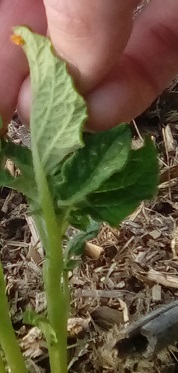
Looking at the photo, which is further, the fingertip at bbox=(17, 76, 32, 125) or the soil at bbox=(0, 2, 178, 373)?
the soil at bbox=(0, 2, 178, 373)

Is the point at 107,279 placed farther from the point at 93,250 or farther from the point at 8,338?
the point at 8,338

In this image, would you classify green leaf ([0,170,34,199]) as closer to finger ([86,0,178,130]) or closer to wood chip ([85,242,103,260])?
finger ([86,0,178,130])

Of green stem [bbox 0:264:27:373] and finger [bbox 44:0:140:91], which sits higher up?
finger [bbox 44:0:140:91]

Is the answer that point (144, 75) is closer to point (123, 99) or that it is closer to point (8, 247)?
point (123, 99)

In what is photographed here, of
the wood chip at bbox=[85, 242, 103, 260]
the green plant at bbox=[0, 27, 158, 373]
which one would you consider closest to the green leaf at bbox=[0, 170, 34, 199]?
the green plant at bbox=[0, 27, 158, 373]

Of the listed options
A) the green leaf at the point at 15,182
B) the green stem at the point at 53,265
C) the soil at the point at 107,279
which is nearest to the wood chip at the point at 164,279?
the soil at the point at 107,279

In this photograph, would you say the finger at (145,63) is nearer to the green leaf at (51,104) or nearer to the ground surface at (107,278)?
the green leaf at (51,104)

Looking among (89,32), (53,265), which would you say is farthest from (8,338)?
(89,32)

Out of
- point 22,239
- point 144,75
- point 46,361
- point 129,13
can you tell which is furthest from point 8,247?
point 129,13
